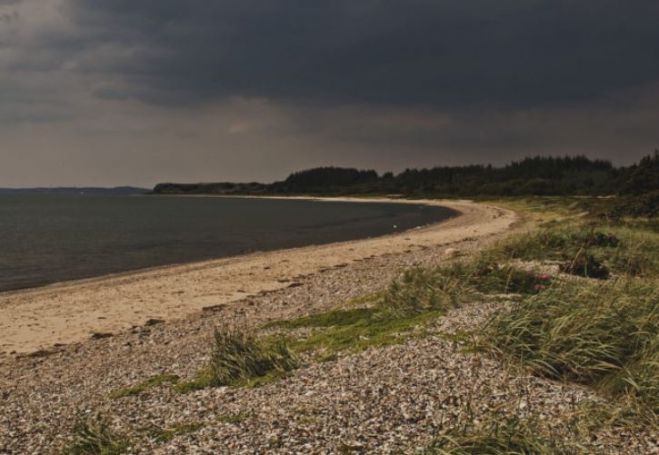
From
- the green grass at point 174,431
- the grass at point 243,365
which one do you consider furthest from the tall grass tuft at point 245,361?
the green grass at point 174,431

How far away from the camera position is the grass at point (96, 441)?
275 inches

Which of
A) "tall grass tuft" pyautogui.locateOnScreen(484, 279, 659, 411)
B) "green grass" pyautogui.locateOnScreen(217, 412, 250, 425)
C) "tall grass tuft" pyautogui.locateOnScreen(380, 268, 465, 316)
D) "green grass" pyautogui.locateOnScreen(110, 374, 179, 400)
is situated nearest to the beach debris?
"green grass" pyautogui.locateOnScreen(110, 374, 179, 400)

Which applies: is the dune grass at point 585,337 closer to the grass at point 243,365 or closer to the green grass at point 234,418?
the grass at point 243,365

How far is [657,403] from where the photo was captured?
264 inches

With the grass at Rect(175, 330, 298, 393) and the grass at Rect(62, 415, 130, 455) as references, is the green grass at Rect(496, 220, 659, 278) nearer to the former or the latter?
the grass at Rect(175, 330, 298, 393)

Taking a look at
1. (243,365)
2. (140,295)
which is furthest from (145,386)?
(140,295)

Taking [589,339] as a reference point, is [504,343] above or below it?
below

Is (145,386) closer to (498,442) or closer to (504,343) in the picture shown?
(504,343)

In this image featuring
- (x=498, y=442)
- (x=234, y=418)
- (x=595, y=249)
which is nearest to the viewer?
(x=498, y=442)

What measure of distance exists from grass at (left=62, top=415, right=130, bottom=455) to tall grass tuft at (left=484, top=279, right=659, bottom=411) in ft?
19.8

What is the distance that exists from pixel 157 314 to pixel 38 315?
4890 millimetres

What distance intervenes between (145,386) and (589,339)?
821 cm

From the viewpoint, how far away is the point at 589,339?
340 inches

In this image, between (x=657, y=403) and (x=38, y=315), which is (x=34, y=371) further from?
(x=657, y=403)
